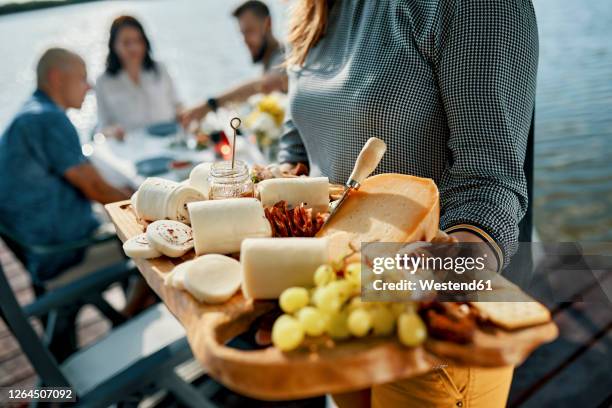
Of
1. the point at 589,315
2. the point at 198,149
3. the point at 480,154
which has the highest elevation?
the point at 480,154

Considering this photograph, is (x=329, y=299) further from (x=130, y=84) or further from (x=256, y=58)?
(x=130, y=84)

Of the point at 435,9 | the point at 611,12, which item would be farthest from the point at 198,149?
the point at 611,12

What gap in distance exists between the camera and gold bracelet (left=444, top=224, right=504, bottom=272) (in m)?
0.94

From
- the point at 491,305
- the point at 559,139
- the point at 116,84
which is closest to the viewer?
the point at 491,305

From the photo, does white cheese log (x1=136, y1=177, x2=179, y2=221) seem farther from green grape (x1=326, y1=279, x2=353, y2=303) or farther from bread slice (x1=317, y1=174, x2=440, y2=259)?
green grape (x1=326, y1=279, x2=353, y2=303)

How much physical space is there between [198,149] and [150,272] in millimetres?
1972

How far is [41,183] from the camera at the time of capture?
237 centimetres

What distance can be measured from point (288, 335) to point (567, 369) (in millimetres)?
1634

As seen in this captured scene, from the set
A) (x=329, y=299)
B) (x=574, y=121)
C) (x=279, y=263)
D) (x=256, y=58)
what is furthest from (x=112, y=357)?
(x=574, y=121)

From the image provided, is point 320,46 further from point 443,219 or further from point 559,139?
point 559,139

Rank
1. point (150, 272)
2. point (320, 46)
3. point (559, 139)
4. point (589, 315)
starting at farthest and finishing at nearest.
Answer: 1. point (559, 139)
2. point (589, 315)
3. point (320, 46)
4. point (150, 272)

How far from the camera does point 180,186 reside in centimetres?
109

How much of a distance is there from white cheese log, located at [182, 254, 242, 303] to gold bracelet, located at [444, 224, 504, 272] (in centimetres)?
42

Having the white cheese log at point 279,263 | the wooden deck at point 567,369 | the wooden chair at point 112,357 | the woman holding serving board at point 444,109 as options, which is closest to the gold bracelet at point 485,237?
the woman holding serving board at point 444,109
